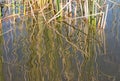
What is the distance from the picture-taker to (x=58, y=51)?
9.89 ft

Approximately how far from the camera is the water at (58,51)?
2.47 metres

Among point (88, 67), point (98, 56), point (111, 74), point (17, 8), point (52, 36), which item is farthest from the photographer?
point (17, 8)

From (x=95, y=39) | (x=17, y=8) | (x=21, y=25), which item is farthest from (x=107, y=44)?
(x=17, y=8)

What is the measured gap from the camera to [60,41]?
3.32 m

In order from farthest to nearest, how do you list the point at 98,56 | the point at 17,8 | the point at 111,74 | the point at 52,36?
the point at 17,8
the point at 52,36
the point at 98,56
the point at 111,74

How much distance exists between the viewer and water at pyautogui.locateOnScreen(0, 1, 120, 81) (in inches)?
97.1

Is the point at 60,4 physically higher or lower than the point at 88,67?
higher

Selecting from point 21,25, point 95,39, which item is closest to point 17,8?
point 21,25

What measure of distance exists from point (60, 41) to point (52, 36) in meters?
0.23

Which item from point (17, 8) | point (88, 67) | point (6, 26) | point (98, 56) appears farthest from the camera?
point (17, 8)

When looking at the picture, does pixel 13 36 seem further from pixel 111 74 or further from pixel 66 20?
pixel 111 74

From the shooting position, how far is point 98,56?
282 centimetres

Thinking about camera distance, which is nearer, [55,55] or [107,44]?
[55,55]

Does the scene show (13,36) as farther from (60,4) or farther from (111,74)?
(111,74)
